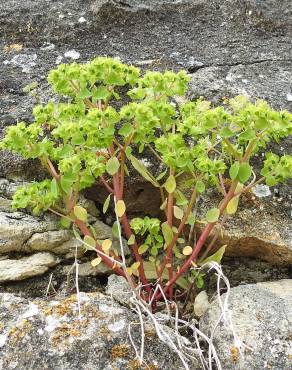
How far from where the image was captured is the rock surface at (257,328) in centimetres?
163

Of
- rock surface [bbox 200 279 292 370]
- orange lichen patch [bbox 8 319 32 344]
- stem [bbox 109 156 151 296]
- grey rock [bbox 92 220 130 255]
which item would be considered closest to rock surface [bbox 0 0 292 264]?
grey rock [bbox 92 220 130 255]

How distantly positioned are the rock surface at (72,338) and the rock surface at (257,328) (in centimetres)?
13

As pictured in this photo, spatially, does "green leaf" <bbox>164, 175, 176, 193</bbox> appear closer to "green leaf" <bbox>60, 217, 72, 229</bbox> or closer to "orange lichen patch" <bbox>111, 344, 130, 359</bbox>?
"green leaf" <bbox>60, 217, 72, 229</bbox>

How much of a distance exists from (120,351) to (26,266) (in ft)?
1.83

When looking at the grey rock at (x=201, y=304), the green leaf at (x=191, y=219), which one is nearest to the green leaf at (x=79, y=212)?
the green leaf at (x=191, y=219)

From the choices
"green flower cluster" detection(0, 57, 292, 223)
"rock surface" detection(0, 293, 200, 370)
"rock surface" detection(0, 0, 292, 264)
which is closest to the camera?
"rock surface" detection(0, 293, 200, 370)

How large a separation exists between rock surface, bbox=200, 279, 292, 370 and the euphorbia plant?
16 cm

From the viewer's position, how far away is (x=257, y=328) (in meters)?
1.71

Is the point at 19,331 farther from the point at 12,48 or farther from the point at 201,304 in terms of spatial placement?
the point at 12,48

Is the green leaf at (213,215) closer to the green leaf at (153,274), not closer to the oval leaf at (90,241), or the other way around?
the green leaf at (153,274)

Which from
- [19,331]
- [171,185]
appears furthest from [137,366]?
[171,185]

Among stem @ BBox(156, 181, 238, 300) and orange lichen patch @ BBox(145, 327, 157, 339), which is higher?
stem @ BBox(156, 181, 238, 300)

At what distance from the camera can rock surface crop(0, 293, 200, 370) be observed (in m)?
1.58

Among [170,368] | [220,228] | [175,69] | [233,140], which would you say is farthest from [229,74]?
[170,368]
